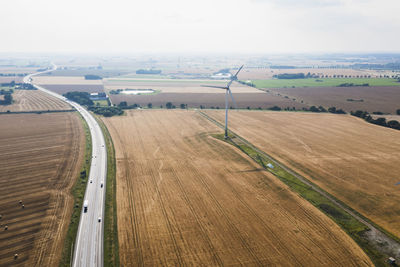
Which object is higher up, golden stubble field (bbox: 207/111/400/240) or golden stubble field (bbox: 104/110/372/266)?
golden stubble field (bbox: 207/111/400/240)

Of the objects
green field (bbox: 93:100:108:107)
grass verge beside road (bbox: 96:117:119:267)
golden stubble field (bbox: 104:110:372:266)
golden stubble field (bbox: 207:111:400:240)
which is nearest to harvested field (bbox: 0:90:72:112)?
green field (bbox: 93:100:108:107)

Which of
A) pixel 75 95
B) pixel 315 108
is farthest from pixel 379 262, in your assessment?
pixel 75 95

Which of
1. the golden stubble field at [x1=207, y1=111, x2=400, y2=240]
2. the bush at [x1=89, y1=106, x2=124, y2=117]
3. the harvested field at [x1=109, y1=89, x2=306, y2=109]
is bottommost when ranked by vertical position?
the golden stubble field at [x1=207, y1=111, x2=400, y2=240]

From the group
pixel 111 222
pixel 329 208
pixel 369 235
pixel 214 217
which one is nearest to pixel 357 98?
pixel 329 208

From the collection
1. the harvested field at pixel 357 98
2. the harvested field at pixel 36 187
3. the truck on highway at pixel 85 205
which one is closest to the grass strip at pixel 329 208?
the truck on highway at pixel 85 205

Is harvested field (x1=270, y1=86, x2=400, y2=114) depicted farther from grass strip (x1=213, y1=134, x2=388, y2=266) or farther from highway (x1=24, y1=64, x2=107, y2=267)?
highway (x1=24, y1=64, x2=107, y2=267)

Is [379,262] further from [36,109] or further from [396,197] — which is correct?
[36,109]

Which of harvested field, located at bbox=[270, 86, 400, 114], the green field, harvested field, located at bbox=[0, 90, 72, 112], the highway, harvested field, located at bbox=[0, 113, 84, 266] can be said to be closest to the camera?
the highway
